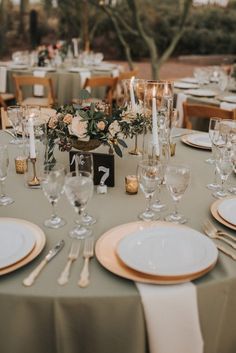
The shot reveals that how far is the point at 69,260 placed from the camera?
1.07 meters

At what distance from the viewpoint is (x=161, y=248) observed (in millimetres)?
1112

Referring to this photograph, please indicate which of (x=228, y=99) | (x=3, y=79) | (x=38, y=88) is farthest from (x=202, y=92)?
(x=3, y=79)

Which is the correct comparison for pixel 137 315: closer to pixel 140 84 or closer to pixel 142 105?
pixel 142 105

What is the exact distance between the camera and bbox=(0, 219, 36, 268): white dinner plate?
3.49 feet

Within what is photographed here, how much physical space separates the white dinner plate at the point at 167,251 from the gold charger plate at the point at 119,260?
12mm

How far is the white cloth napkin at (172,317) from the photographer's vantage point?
97 centimetres

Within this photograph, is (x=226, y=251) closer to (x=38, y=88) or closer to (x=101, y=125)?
(x=101, y=125)

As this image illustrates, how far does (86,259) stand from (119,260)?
0.09 meters

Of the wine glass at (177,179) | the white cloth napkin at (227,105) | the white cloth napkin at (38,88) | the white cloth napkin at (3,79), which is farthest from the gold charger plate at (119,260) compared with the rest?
the white cloth napkin at (3,79)

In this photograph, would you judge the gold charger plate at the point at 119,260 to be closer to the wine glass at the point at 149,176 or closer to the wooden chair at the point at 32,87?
the wine glass at the point at 149,176

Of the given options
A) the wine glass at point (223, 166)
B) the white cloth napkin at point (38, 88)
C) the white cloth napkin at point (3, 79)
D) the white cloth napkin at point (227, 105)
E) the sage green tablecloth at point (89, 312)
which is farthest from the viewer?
the white cloth napkin at point (3, 79)

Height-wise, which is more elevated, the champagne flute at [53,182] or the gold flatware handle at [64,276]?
the champagne flute at [53,182]

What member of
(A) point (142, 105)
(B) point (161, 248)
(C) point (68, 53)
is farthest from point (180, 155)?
(C) point (68, 53)

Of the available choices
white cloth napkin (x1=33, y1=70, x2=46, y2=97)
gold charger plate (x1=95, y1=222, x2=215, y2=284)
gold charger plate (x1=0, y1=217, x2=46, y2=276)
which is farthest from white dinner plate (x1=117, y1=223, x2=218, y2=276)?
white cloth napkin (x1=33, y1=70, x2=46, y2=97)
